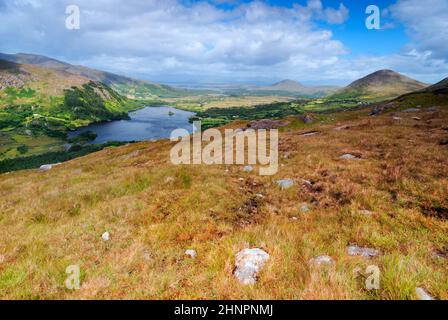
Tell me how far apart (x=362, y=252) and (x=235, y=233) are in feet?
11.9

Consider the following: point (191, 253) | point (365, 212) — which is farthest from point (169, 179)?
point (365, 212)

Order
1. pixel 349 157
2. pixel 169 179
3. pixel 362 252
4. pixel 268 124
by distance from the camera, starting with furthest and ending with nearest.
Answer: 1. pixel 268 124
2. pixel 349 157
3. pixel 169 179
4. pixel 362 252

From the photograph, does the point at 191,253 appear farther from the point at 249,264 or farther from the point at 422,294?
the point at 422,294

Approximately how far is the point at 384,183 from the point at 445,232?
187 inches

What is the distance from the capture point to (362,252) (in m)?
7.00

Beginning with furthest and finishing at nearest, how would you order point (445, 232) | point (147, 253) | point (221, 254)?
point (445, 232)
point (147, 253)
point (221, 254)

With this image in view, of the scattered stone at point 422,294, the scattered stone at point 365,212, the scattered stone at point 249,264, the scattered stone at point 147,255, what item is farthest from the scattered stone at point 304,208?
the scattered stone at point 147,255

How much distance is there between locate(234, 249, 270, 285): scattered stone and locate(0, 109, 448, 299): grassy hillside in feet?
0.56
